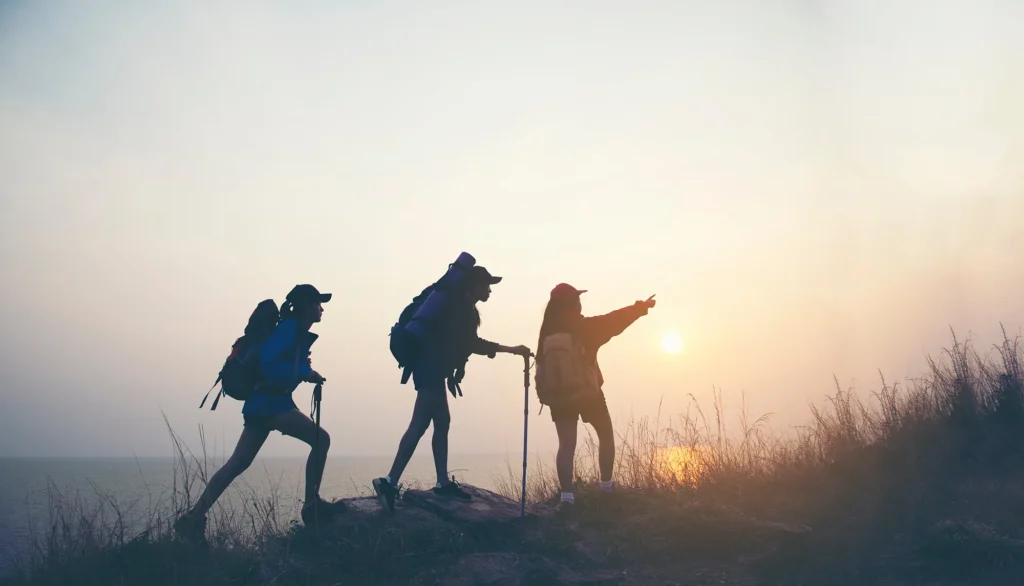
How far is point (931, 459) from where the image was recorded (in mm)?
7527

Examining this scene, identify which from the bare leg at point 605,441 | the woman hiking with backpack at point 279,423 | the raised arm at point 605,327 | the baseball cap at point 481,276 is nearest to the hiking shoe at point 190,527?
the woman hiking with backpack at point 279,423

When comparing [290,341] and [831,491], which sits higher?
[290,341]

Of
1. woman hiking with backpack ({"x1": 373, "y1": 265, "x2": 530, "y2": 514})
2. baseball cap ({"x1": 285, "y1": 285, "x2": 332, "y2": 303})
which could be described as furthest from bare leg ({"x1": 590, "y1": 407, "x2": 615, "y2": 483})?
baseball cap ({"x1": 285, "y1": 285, "x2": 332, "y2": 303})

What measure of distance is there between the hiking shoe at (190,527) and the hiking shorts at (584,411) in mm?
3390

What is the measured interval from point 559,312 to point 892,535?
3.62 meters

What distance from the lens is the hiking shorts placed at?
702 cm

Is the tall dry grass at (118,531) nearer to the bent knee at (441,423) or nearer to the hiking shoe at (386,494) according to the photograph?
the hiking shoe at (386,494)

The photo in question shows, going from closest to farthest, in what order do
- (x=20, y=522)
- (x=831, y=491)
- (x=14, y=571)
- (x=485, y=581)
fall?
(x=485, y=581), (x=14, y=571), (x=831, y=491), (x=20, y=522)

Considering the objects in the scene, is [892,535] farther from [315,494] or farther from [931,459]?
[315,494]

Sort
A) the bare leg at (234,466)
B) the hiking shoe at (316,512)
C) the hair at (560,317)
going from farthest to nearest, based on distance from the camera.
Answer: the hair at (560,317) < the hiking shoe at (316,512) < the bare leg at (234,466)

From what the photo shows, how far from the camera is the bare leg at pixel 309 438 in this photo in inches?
234

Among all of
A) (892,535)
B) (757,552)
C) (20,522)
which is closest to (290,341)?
(757,552)

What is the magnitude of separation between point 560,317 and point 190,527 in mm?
3898

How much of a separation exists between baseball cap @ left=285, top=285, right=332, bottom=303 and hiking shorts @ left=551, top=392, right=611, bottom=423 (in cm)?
262
